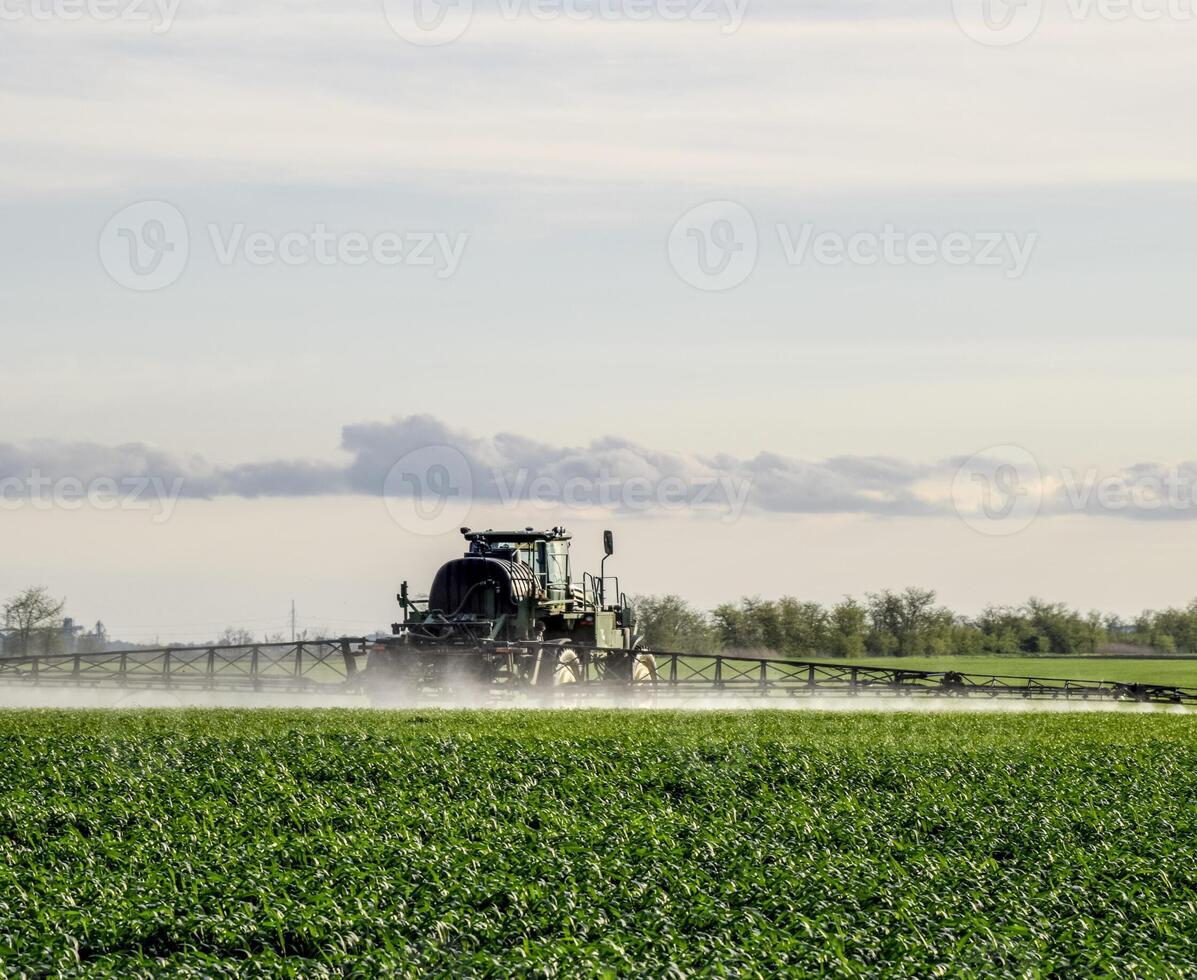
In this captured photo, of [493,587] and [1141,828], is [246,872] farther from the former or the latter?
[493,587]

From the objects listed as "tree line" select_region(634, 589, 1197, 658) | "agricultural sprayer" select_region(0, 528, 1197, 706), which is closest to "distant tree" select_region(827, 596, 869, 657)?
"tree line" select_region(634, 589, 1197, 658)

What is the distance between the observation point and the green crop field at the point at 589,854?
10.2 metres

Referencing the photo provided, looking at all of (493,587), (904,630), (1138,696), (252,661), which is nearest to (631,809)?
(493,587)

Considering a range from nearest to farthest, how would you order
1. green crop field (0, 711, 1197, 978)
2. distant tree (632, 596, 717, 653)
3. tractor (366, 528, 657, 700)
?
green crop field (0, 711, 1197, 978) → tractor (366, 528, 657, 700) → distant tree (632, 596, 717, 653)

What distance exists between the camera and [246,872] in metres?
12.6

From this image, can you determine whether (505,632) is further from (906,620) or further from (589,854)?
(906,620)

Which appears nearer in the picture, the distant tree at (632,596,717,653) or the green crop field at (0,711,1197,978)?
the green crop field at (0,711,1197,978)

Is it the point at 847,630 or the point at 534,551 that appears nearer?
the point at 534,551

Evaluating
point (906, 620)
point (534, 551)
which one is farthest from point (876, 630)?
point (534, 551)

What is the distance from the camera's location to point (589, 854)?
13.4m

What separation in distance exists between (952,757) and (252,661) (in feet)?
72.9

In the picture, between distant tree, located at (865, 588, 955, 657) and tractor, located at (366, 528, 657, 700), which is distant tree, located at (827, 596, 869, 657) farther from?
tractor, located at (366, 528, 657, 700)

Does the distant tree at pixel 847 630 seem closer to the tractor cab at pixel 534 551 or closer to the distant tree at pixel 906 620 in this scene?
the distant tree at pixel 906 620

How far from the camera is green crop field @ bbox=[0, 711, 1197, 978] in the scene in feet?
33.4
